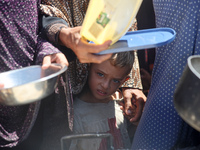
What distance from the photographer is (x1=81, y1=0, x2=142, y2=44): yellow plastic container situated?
95 centimetres

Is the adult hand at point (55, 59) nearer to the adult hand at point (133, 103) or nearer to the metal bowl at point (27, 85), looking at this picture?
the metal bowl at point (27, 85)

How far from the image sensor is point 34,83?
0.94m

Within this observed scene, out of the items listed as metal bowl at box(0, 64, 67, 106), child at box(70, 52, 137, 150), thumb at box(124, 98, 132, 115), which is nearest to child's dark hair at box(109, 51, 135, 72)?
child at box(70, 52, 137, 150)

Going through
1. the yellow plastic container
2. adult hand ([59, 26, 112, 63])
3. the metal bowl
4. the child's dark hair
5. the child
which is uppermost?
the yellow plastic container

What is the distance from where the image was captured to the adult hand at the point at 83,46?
40.9 inches

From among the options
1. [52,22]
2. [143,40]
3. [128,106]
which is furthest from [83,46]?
→ [128,106]

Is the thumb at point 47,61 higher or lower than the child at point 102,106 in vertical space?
higher

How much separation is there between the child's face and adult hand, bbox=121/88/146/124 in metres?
0.10

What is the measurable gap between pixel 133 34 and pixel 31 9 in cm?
53

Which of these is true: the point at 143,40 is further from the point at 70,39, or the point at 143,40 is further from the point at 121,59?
the point at 121,59

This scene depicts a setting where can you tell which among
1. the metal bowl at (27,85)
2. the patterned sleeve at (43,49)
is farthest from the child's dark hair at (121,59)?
the metal bowl at (27,85)

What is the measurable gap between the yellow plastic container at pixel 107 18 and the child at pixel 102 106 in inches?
28.2

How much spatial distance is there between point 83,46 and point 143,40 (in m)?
0.25

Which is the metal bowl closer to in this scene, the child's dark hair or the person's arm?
the person's arm
